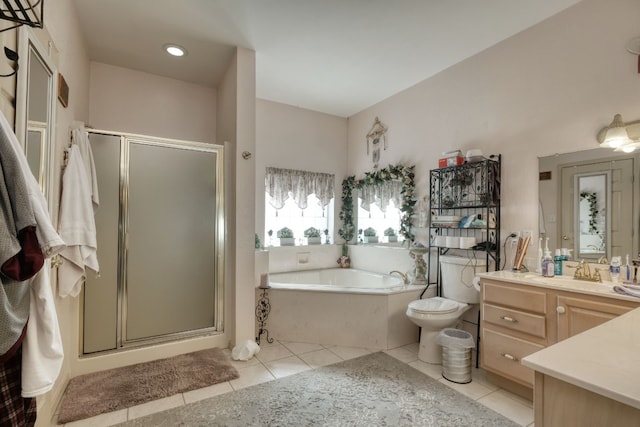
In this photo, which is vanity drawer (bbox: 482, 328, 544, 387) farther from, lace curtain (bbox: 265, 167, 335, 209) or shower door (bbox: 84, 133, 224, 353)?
lace curtain (bbox: 265, 167, 335, 209)

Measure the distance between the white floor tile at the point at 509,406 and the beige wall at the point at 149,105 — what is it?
354 centimetres

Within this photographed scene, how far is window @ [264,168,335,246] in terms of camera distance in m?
4.04

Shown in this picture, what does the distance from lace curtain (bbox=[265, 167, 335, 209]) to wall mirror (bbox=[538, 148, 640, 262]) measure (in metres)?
2.60

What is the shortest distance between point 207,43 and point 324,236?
9.07 feet

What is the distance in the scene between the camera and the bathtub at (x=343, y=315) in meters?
2.90

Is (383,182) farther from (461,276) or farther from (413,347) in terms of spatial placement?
(413,347)

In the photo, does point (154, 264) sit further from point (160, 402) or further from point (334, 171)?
point (334, 171)

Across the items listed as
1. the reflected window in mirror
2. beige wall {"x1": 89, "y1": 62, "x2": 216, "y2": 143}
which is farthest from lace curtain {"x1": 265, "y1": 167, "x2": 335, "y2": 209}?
the reflected window in mirror

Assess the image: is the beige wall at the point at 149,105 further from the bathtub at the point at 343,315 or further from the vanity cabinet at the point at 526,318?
the vanity cabinet at the point at 526,318

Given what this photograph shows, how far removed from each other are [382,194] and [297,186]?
116 cm

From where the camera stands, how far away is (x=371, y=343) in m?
2.90

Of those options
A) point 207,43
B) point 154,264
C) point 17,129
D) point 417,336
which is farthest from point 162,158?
point 417,336

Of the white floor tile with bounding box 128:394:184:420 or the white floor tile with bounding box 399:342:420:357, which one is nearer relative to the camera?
the white floor tile with bounding box 128:394:184:420

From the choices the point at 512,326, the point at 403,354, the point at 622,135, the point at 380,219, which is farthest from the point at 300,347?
the point at 622,135
